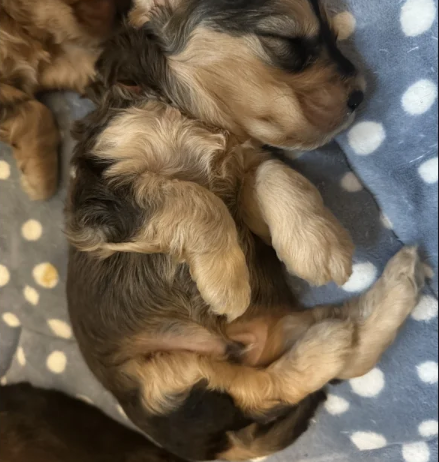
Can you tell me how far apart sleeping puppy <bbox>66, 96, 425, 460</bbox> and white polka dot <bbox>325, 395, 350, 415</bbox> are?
0.18 m

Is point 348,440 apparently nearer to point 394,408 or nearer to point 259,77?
point 394,408

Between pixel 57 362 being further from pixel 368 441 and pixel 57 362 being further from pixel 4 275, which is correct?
pixel 368 441

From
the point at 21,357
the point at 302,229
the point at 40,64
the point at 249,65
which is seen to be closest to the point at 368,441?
the point at 302,229

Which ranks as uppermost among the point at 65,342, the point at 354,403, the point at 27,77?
the point at 27,77

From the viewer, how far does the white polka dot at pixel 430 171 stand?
176 cm

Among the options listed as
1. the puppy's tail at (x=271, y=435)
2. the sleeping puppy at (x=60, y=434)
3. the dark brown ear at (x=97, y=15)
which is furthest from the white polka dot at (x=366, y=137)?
the sleeping puppy at (x=60, y=434)

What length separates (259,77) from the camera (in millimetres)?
1641

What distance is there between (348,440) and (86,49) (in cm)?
195

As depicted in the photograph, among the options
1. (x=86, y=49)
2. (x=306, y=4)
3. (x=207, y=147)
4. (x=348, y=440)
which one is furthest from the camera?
(x=86, y=49)

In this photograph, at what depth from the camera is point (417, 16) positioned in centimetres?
171

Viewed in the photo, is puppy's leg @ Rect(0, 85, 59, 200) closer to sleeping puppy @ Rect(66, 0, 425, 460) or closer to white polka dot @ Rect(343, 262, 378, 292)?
sleeping puppy @ Rect(66, 0, 425, 460)

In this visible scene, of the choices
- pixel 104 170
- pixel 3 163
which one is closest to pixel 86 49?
pixel 3 163

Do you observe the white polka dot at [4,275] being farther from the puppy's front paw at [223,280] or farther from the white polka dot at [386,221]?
the white polka dot at [386,221]

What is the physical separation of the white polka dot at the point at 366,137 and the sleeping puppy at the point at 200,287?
0.93ft
